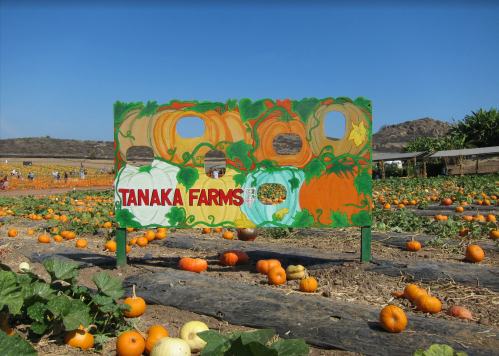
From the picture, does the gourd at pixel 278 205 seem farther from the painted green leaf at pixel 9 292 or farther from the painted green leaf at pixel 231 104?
the painted green leaf at pixel 9 292

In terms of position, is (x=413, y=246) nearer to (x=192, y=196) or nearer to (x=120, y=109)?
(x=192, y=196)

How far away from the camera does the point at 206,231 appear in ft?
30.1

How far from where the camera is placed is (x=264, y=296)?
13.0ft

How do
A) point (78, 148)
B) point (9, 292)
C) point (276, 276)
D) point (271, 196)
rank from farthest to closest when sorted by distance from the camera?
point (78, 148) → point (271, 196) → point (276, 276) → point (9, 292)

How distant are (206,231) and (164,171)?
4010 millimetres

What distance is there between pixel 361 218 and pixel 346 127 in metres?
1.35

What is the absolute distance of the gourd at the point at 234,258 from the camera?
6078mm

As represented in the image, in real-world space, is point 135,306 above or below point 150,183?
below

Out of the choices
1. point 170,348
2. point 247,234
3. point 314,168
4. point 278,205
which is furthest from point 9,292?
point 247,234

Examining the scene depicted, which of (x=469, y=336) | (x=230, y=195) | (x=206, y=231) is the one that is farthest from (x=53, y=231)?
(x=469, y=336)

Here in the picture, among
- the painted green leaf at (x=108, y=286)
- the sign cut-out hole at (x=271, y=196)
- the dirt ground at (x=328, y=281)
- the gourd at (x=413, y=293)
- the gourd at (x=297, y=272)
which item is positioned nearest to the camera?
the painted green leaf at (x=108, y=286)

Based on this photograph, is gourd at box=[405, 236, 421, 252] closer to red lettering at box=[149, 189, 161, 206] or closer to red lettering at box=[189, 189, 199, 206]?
red lettering at box=[189, 189, 199, 206]

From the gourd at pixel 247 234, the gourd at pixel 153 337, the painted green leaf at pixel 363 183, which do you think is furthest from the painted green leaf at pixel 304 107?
the gourd at pixel 247 234

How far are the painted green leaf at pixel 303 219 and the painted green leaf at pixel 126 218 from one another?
230 cm
